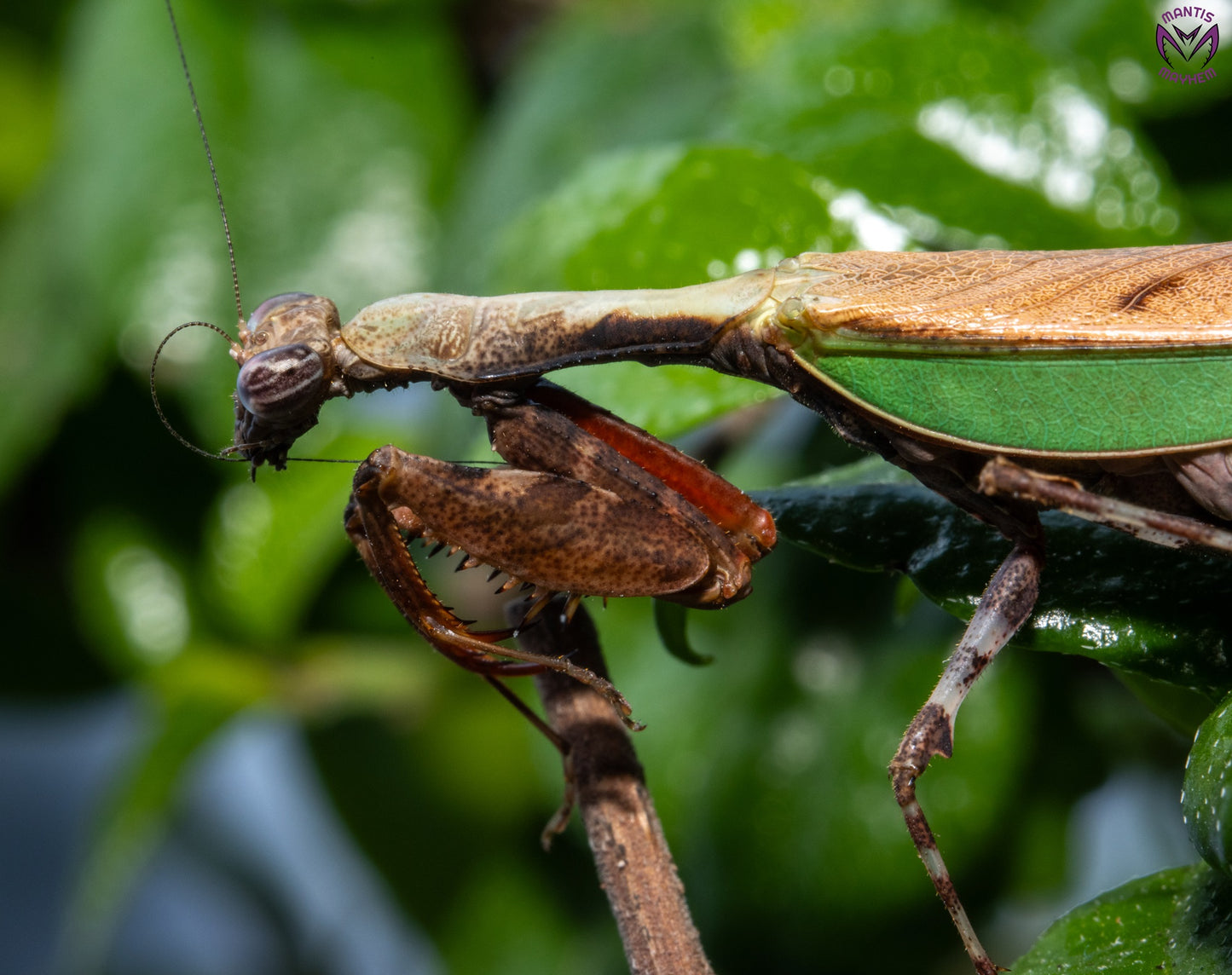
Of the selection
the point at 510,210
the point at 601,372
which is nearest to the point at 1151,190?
the point at 601,372

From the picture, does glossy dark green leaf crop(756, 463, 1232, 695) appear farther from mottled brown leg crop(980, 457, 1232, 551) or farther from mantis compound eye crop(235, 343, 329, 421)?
mantis compound eye crop(235, 343, 329, 421)

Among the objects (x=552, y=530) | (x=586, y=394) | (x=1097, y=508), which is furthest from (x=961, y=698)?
(x=586, y=394)

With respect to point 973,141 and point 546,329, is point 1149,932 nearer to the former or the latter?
point 546,329

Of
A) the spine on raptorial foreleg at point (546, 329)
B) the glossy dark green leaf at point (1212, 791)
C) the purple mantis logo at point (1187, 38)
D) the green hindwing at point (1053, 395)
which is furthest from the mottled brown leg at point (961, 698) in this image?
the purple mantis logo at point (1187, 38)

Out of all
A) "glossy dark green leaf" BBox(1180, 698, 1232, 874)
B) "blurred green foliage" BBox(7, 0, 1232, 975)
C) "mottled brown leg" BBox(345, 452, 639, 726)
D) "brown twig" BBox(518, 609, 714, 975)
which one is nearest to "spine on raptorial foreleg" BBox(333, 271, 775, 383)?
"blurred green foliage" BBox(7, 0, 1232, 975)

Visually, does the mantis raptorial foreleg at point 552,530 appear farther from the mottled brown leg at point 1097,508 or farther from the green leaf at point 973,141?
the green leaf at point 973,141

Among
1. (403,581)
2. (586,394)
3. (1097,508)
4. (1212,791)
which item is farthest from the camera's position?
(586,394)
